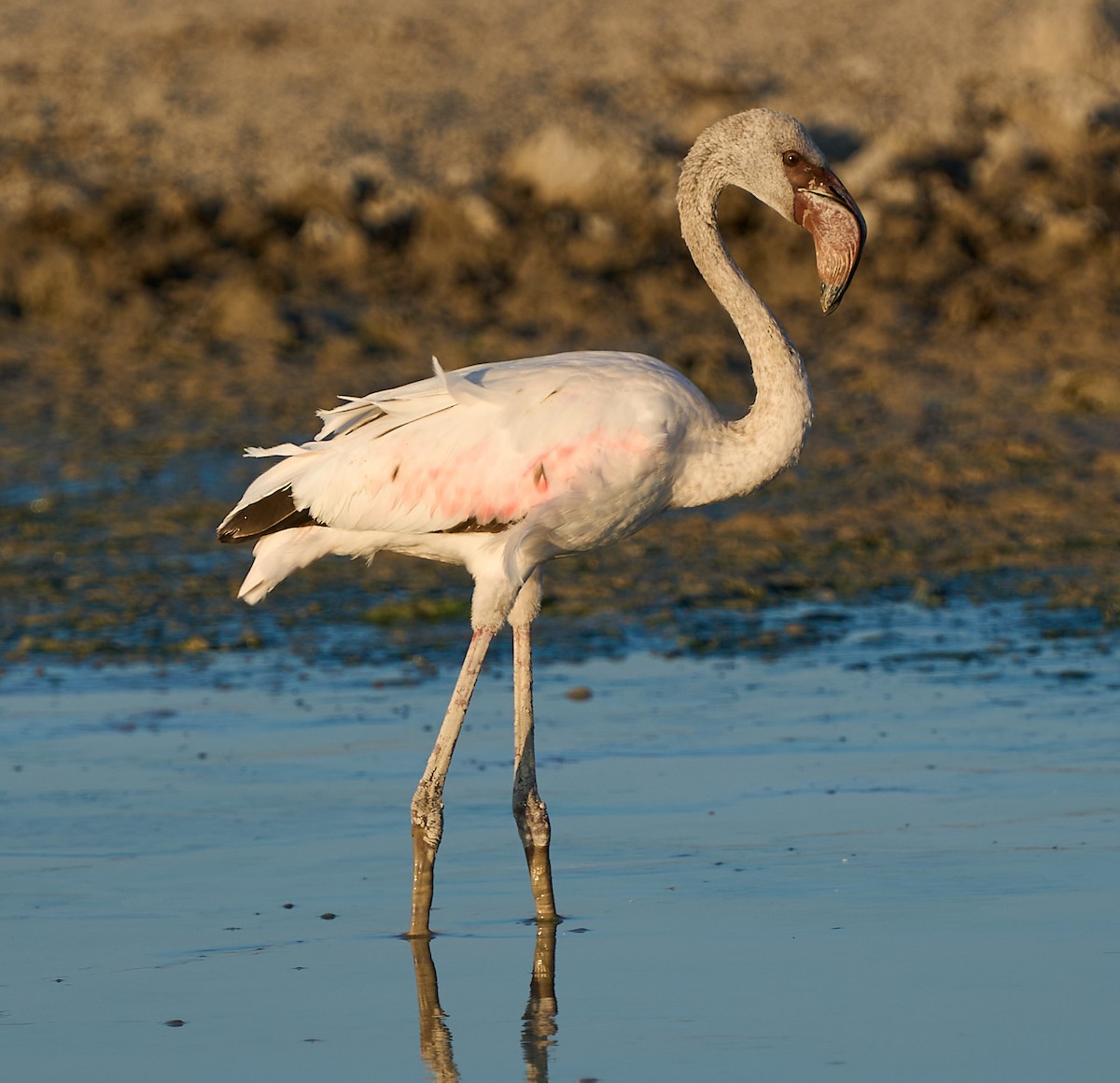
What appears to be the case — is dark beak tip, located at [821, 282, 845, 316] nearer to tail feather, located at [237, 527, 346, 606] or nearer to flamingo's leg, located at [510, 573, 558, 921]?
flamingo's leg, located at [510, 573, 558, 921]

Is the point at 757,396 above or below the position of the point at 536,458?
above

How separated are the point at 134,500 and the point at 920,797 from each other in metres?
6.14

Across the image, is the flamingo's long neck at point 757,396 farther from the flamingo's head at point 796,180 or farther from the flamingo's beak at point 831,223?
the flamingo's beak at point 831,223

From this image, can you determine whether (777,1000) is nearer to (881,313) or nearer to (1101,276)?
(881,313)

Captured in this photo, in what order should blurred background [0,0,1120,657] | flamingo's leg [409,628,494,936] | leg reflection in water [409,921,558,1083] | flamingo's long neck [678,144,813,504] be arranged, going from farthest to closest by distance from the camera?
blurred background [0,0,1120,657], flamingo's long neck [678,144,813,504], flamingo's leg [409,628,494,936], leg reflection in water [409,921,558,1083]

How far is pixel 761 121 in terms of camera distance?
6.77 metres

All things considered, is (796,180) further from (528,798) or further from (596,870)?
(596,870)

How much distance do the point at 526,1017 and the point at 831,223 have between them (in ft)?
8.52

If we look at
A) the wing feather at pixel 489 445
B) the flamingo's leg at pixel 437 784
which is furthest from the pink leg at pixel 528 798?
the wing feather at pixel 489 445

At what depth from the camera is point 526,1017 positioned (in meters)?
5.38

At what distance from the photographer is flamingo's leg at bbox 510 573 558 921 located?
6.43 m

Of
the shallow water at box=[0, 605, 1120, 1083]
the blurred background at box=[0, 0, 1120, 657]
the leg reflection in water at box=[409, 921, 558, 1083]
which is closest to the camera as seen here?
the leg reflection in water at box=[409, 921, 558, 1083]

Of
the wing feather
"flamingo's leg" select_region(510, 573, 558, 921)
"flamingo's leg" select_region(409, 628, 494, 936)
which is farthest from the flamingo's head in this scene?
"flamingo's leg" select_region(409, 628, 494, 936)

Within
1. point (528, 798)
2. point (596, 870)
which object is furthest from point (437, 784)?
point (596, 870)
